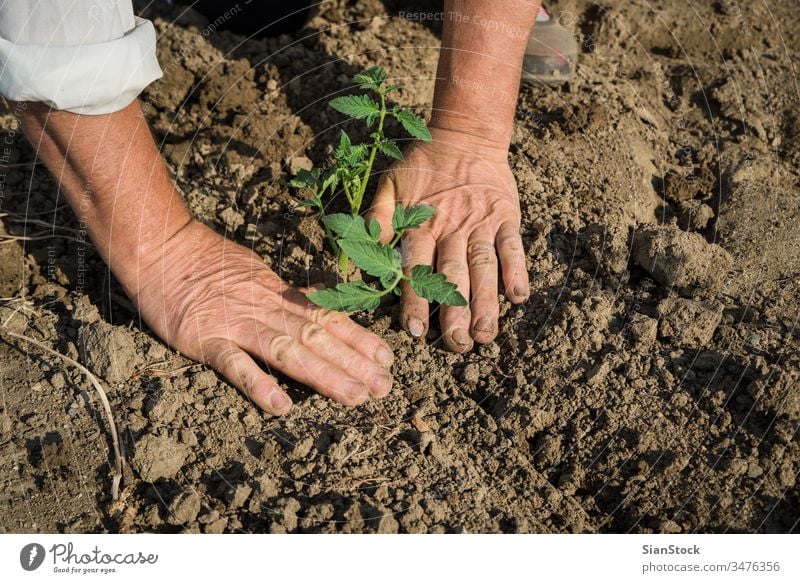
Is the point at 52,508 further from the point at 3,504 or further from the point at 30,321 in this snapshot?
Result: the point at 30,321

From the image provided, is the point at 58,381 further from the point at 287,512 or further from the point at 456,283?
the point at 456,283

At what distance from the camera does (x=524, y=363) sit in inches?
90.5

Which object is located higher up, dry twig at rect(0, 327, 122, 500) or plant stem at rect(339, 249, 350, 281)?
plant stem at rect(339, 249, 350, 281)

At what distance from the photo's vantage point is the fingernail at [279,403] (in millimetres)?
2141

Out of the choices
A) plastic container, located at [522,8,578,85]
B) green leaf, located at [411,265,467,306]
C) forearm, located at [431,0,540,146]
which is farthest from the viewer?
plastic container, located at [522,8,578,85]

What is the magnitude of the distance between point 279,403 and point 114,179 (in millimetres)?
804

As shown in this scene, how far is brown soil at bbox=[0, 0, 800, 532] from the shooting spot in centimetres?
200

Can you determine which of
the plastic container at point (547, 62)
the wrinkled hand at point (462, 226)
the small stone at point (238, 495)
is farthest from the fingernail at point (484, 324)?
the plastic container at point (547, 62)

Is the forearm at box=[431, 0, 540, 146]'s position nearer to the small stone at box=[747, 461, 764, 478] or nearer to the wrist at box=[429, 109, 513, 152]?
the wrist at box=[429, 109, 513, 152]

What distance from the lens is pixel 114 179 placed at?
7.40ft

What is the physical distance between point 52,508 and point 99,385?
13.8 inches
